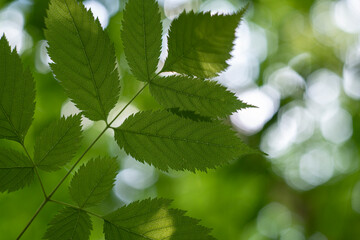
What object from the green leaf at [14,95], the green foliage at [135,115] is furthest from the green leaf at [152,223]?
the green leaf at [14,95]

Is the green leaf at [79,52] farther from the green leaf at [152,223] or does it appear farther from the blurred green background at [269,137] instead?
the blurred green background at [269,137]

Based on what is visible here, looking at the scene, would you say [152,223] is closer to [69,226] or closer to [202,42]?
[69,226]

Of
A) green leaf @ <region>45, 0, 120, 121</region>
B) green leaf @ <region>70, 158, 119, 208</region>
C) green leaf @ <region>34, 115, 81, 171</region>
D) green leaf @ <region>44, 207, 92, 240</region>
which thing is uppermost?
green leaf @ <region>45, 0, 120, 121</region>

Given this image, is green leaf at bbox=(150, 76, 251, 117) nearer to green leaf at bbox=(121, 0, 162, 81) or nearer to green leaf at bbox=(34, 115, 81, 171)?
green leaf at bbox=(121, 0, 162, 81)

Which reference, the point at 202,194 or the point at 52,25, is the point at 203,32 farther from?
the point at 202,194

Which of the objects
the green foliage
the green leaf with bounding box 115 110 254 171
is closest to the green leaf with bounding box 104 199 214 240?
the green foliage

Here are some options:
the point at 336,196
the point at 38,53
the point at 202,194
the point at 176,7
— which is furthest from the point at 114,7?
the point at 336,196
